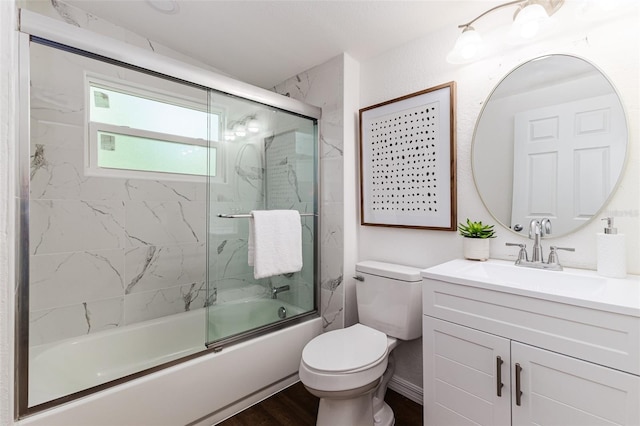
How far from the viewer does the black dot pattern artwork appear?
1.74 meters

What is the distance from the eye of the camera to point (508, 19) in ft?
4.87

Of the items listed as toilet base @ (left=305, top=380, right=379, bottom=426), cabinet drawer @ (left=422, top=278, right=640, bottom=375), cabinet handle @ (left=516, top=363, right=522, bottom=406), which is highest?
cabinet drawer @ (left=422, top=278, right=640, bottom=375)

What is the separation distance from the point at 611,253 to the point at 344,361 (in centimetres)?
120

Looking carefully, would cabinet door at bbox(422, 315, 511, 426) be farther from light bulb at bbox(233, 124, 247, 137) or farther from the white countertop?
light bulb at bbox(233, 124, 247, 137)

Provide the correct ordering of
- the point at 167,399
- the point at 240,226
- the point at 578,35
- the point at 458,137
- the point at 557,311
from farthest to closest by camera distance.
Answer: the point at 240,226
the point at 458,137
the point at 167,399
the point at 578,35
the point at 557,311

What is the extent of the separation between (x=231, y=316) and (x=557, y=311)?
5.37 ft

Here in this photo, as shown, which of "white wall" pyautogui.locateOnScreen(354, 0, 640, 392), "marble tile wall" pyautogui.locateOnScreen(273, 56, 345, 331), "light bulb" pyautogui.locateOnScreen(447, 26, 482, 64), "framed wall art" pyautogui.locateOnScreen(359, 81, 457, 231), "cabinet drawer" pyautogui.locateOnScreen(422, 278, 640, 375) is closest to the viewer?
"cabinet drawer" pyautogui.locateOnScreen(422, 278, 640, 375)

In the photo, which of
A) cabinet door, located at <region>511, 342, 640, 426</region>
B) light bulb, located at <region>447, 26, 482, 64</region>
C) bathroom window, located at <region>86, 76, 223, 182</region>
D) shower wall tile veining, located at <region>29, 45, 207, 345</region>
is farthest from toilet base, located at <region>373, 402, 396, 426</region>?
light bulb, located at <region>447, 26, 482, 64</region>

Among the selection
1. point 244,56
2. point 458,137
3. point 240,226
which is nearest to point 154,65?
point 244,56

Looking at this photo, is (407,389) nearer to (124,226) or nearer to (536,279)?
(536,279)

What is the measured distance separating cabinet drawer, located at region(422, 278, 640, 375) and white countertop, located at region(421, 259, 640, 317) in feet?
0.08

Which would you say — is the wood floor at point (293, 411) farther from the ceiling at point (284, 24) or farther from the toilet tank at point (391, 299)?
the ceiling at point (284, 24)

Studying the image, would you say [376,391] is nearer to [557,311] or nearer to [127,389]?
[557,311]

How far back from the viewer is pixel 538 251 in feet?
4.48
